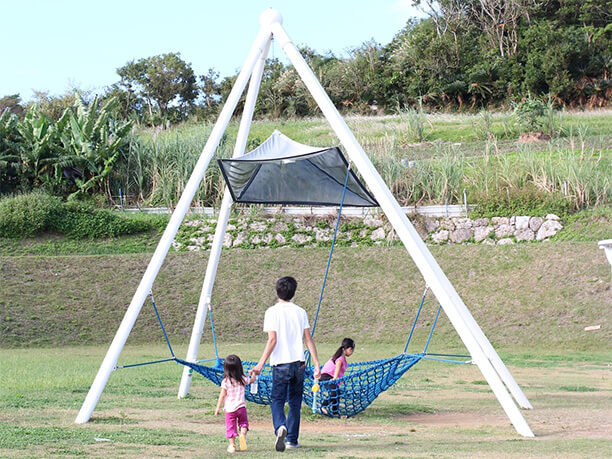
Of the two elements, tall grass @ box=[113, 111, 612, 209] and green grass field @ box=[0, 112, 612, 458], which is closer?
green grass field @ box=[0, 112, 612, 458]

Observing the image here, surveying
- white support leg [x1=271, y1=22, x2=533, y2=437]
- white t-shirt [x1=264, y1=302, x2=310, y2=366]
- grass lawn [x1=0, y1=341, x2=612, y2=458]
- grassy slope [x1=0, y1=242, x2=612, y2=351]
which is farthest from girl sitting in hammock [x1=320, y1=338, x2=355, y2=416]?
grassy slope [x1=0, y1=242, x2=612, y2=351]

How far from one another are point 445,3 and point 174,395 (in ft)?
118

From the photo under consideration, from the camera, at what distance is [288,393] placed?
525 centimetres

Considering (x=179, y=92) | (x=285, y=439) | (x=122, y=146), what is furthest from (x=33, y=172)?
(x=179, y=92)

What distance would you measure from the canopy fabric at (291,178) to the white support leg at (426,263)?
1.33m

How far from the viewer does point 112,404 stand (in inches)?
280

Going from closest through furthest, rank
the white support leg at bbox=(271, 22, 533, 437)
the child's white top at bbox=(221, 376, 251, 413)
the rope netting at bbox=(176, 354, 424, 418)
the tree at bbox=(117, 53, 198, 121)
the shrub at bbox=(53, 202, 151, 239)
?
the child's white top at bbox=(221, 376, 251, 413), the white support leg at bbox=(271, 22, 533, 437), the rope netting at bbox=(176, 354, 424, 418), the shrub at bbox=(53, 202, 151, 239), the tree at bbox=(117, 53, 198, 121)

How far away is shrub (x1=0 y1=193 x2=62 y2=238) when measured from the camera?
1877 cm

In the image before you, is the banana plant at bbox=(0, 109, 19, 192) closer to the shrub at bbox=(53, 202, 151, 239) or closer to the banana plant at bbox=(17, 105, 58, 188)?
the banana plant at bbox=(17, 105, 58, 188)

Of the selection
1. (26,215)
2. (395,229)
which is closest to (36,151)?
(26,215)

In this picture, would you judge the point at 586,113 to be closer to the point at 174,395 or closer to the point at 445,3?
the point at 445,3

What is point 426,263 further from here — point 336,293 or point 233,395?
point 336,293

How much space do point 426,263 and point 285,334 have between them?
1.39m

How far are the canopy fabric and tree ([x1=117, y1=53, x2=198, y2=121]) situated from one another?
1415 inches
